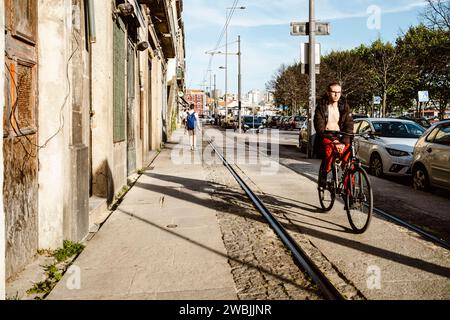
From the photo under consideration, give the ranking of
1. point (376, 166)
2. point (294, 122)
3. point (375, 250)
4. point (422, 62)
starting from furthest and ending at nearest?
point (294, 122) → point (422, 62) → point (376, 166) → point (375, 250)

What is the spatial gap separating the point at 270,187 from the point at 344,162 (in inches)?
117

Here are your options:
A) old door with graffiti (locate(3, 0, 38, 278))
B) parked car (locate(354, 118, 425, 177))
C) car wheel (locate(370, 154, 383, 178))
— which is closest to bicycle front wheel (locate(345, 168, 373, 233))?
old door with graffiti (locate(3, 0, 38, 278))

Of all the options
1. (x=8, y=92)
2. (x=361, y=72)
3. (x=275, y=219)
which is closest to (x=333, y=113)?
(x=275, y=219)

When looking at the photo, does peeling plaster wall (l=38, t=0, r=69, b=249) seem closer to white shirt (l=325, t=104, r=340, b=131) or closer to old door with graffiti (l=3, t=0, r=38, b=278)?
old door with graffiti (l=3, t=0, r=38, b=278)

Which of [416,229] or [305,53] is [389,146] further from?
[305,53]

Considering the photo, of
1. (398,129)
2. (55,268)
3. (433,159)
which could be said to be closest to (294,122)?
(398,129)

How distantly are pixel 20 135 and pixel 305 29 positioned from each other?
1285 cm

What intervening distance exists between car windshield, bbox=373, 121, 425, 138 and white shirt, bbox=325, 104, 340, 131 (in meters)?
5.74

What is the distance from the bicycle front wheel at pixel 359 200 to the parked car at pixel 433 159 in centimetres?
310

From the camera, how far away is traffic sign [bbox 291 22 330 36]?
50.5 ft

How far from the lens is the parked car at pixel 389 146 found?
35.0 ft

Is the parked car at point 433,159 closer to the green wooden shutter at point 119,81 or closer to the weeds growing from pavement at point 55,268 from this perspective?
the green wooden shutter at point 119,81

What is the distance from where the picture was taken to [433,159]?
850 cm
